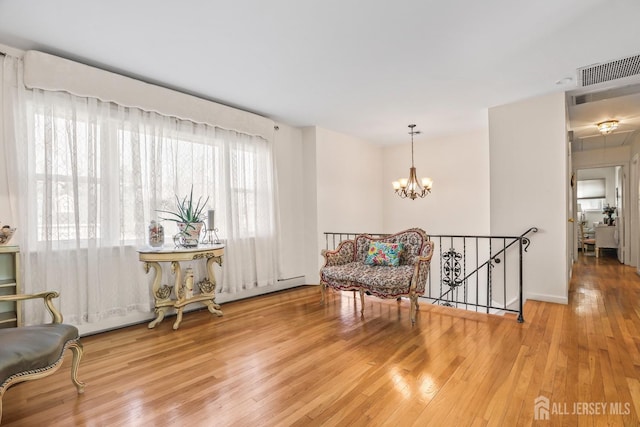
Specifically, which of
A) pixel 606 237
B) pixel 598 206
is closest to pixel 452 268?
pixel 606 237

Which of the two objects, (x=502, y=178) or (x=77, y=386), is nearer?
(x=77, y=386)

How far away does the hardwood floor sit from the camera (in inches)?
68.1

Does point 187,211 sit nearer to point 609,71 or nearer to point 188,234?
point 188,234

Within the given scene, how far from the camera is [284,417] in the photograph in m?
1.71

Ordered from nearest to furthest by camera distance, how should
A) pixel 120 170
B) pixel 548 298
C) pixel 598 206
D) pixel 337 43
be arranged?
1. pixel 337 43
2. pixel 120 170
3. pixel 548 298
4. pixel 598 206

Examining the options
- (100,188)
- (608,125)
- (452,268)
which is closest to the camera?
(100,188)

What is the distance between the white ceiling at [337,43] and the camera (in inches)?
86.2

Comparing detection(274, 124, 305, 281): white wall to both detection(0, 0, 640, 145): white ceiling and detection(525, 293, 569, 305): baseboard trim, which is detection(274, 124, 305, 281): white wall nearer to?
detection(0, 0, 640, 145): white ceiling

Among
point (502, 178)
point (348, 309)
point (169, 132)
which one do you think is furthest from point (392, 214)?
point (169, 132)

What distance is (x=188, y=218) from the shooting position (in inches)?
134

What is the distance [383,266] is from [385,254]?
147mm

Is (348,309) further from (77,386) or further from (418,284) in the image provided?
(77,386)

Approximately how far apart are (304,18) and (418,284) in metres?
2.63

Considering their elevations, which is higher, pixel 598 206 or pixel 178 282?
pixel 598 206
